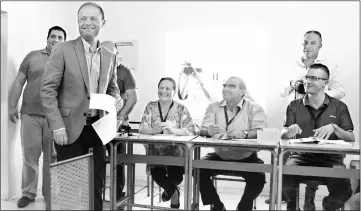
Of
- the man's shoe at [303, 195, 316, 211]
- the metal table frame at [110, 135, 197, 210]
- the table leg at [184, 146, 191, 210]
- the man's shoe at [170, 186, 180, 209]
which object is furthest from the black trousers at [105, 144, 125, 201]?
the man's shoe at [303, 195, 316, 211]

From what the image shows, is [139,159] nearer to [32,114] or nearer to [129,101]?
[129,101]

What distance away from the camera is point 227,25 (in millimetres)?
3760

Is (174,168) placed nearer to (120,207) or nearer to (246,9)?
(120,207)

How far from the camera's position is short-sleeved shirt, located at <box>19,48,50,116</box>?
3.00 meters

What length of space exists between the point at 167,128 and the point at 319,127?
1.13 meters

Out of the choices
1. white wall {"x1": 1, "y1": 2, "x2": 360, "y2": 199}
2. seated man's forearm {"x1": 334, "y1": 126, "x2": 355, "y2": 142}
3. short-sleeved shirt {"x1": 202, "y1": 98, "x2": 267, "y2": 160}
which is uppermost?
white wall {"x1": 1, "y1": 2, "x2": 360, "y2": 199}

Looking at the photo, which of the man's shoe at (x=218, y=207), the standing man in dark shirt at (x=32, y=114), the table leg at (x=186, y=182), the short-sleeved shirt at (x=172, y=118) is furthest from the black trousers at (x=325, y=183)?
the standing man in dark shirt at (x=32, y=114)

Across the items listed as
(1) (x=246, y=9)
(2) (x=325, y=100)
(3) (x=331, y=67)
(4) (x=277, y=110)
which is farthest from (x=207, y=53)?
(2) (x=325, y=100)

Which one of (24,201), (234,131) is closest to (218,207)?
(234,131)

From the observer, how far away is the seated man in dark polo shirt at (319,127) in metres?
2.33

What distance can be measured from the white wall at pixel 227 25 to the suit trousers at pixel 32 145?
29cm

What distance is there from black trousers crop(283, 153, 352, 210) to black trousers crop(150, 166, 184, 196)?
2.64 ft

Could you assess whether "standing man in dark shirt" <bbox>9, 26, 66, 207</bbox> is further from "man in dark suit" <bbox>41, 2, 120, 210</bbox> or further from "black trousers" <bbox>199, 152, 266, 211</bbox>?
"black trousers" <bbox>199, 152, 266, 211</bbox>

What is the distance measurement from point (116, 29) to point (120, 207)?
2.19 m
